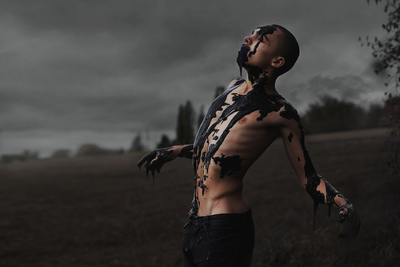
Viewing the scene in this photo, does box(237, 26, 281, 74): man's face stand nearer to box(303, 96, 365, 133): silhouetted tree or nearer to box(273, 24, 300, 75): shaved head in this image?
box(273, 24, 300, 75): shaved head

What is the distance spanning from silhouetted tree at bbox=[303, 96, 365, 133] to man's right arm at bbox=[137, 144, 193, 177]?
522 cm

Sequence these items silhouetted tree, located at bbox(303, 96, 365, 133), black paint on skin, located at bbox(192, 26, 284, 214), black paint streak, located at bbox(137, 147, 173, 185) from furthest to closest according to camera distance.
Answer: silhouetted tree, located at bbox(303, 96, 365, 133) → black paint streak, located at bbox(137, 147, 173, 185) → black paint on skin, located at bbox(192, 26, 284, 214)

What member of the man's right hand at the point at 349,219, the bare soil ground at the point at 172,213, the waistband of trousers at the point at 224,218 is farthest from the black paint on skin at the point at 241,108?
the bare soil ground at the point at 172,213

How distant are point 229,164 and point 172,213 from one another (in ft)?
24.2

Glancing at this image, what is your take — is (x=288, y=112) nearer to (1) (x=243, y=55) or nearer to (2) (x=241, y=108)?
(2) (x=241, y=108)

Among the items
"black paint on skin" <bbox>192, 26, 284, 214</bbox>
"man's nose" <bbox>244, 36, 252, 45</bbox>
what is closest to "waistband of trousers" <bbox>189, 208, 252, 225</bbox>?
"black paint on skin" <bbox>192, 26, 284, 214</bbox>

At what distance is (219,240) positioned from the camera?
2.24 m

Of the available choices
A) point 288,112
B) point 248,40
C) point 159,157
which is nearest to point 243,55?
point 248,40

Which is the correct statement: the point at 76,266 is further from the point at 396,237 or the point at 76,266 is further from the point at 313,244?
the point at 396,237

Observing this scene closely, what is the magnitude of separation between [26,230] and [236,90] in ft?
25.0

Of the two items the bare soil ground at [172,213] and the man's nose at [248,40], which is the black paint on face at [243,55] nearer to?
the man's nose at [248,40]

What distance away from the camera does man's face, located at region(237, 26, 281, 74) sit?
7.43 feet

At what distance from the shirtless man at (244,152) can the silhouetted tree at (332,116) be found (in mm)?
5437

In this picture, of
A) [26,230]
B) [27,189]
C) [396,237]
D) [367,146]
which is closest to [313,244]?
[396,237]
